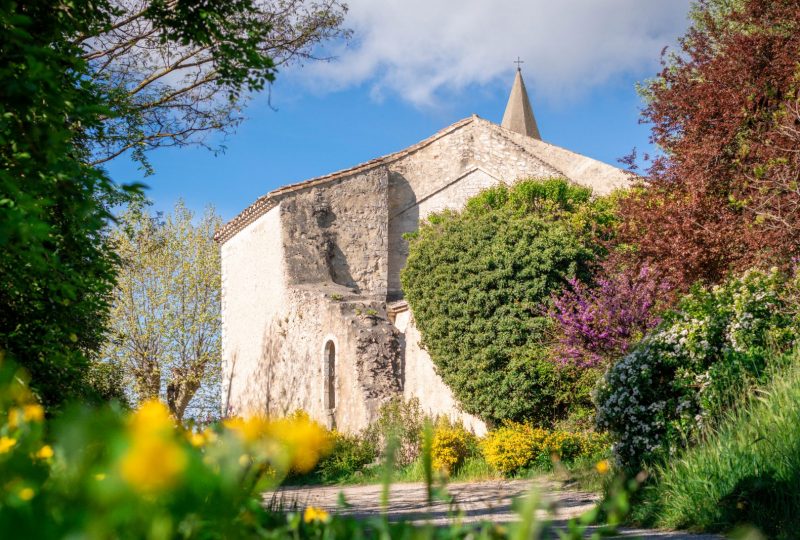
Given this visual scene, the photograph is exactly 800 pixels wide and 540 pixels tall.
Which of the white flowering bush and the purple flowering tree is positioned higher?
the purple flowering tree

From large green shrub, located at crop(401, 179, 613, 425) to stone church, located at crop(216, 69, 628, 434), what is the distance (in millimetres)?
2533

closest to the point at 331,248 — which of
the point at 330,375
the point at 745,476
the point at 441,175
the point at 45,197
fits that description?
the point at 441,175

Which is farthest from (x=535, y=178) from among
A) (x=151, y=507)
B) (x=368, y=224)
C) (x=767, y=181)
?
(x=151, y=507)

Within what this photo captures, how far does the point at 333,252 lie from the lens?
68.9ft

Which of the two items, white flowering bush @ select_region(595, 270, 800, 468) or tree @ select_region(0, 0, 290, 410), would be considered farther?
white flowering bush @ select_region(595, 270, 800, 468)

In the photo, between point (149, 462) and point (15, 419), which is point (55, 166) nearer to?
point (15, 419)

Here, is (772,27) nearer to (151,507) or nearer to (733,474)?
(733,474)

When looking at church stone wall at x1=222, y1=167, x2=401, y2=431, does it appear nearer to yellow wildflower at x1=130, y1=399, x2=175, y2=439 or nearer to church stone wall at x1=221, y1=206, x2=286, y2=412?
church stone wall at x1=221, y1=206, x2=286, y2=412

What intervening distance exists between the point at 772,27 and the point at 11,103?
11227mm

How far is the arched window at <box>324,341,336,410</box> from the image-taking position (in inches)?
694

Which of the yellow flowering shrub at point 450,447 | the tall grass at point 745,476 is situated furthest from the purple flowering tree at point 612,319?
the tall grass at point 745,476

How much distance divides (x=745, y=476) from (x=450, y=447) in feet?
23.6

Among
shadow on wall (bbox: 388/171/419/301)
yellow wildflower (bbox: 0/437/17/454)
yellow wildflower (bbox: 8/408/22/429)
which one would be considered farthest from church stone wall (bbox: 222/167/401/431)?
yellow wildflower (bbox: 0/437/17/454)

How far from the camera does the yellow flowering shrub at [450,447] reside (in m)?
12.5
